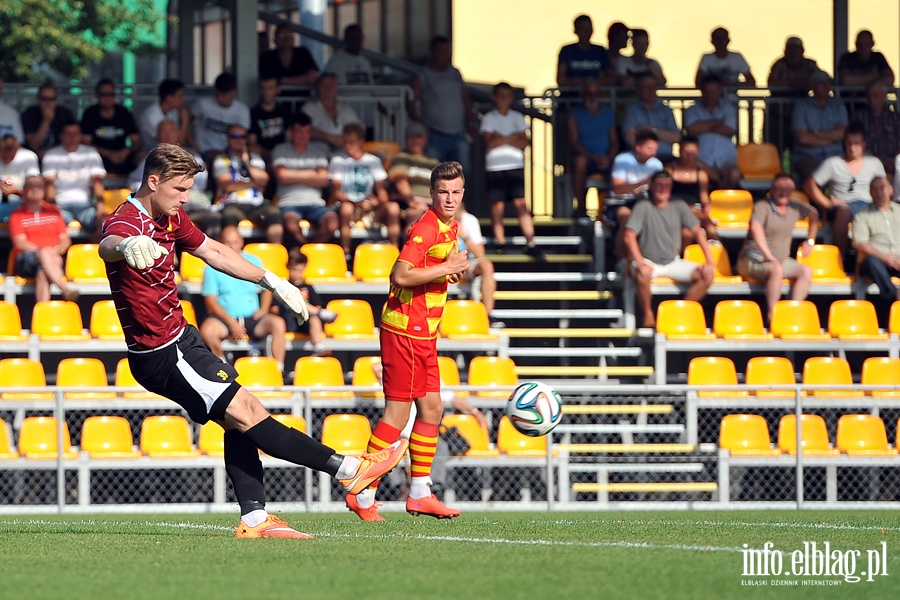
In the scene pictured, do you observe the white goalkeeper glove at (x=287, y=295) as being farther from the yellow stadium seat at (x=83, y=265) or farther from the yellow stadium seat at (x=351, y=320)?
the yellow stadium seat at (x=83, y=265)

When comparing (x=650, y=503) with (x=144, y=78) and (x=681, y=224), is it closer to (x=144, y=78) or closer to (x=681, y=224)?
(x=681, y=224)

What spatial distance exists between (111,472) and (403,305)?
516cm

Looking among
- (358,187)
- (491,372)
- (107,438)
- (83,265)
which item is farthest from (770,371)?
(83,265)

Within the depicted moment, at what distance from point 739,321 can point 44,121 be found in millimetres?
7668

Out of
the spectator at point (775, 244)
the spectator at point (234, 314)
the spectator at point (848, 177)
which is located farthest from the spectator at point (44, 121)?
the spectator at point (848, 177)

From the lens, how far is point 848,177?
16031 millimetres

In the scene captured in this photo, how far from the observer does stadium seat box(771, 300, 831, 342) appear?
1465 cm

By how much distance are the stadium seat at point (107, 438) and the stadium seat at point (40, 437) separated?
164mm

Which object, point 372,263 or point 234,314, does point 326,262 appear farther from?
point 234,314

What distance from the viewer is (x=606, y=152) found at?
16969 mm

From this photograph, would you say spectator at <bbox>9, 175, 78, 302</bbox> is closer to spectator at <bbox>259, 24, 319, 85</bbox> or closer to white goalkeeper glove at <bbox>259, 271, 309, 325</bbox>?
spectator at <bbox>259, 24, 319, 85</bbox>

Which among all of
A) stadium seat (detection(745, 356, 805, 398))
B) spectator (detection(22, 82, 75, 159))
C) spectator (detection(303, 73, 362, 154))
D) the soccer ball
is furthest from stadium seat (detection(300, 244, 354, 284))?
the soccer ball

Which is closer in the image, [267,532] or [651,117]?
[267,532]

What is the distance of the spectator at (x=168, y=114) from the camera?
15.6m
